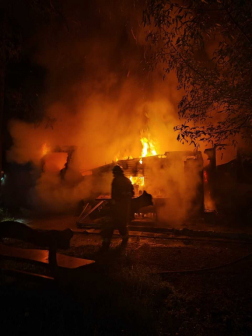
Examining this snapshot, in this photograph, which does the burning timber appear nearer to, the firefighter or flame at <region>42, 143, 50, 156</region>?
the firefighter

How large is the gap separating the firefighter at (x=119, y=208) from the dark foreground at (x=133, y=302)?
0.77m

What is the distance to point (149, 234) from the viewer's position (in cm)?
783

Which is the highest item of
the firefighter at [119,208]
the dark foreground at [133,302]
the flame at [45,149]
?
the flame at [45,149]

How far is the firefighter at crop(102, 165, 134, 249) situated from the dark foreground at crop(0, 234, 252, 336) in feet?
2.53

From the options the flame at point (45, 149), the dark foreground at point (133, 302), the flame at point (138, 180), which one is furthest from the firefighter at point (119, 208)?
the flame at point (45, 149)

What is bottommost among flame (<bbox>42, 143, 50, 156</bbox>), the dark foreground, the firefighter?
the dark foreground

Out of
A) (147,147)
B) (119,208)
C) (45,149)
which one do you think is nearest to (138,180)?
(147,147)

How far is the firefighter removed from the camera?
18.4ft

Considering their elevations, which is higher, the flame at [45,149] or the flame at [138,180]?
the flame at [45,149]

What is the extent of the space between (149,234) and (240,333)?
5.16 meters

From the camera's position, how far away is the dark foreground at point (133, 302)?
9.02 ft

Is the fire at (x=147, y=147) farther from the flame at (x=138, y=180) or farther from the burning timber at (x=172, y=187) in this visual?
the burning timber at (x=172, y=187)

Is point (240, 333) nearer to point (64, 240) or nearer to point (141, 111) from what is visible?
point (64, 240)

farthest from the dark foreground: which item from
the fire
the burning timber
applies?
the fire
